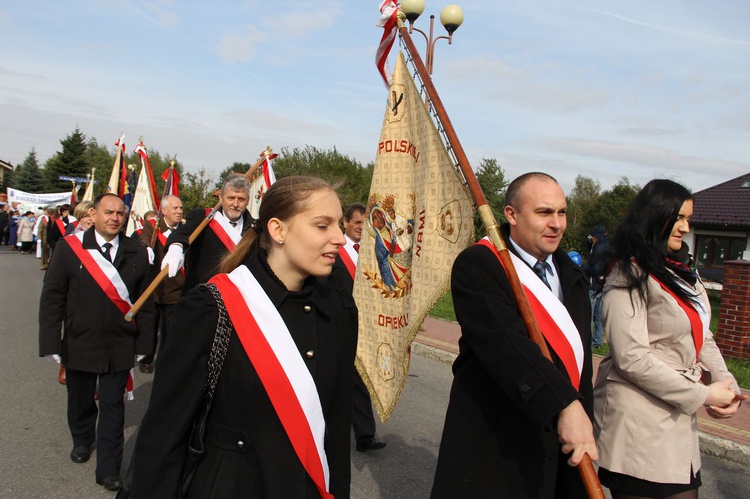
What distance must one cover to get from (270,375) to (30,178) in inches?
2622

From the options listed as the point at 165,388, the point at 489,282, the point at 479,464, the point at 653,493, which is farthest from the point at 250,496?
the point at 653,493

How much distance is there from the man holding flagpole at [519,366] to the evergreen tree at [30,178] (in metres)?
65.8

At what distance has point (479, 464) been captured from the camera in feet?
7.69

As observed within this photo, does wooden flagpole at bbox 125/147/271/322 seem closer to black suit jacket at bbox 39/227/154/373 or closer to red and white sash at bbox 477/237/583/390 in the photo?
black suit jacket at bbox 39/227/154/373

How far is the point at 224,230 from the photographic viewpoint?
5.62 meters

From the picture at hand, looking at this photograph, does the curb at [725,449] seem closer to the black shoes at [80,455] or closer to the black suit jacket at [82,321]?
the black suit jacket at [82,321]

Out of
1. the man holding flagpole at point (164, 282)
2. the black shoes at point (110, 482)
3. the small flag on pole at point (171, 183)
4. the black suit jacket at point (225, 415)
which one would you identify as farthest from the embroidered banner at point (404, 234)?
the small flag on pole at point (171, 183)

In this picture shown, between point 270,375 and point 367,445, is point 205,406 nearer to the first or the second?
point 270,375

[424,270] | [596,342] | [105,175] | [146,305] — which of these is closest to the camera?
[424,270]

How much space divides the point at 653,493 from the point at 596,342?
7.59 metres

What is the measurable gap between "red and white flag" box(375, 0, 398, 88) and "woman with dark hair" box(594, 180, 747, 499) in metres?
1.89

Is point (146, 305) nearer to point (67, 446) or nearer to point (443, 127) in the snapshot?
point (67, 446)

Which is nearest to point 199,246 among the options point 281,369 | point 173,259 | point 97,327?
point 173,259

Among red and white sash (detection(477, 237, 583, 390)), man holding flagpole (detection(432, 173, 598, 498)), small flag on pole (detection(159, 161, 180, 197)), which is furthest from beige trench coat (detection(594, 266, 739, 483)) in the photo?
small flag on pole (detection(159, 161, 180, 197))
